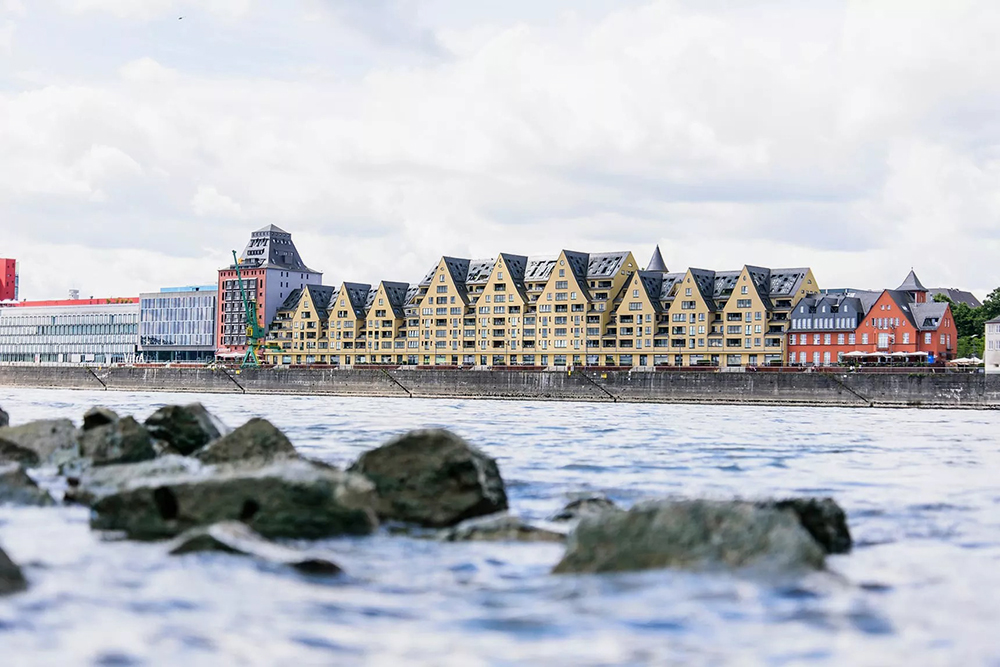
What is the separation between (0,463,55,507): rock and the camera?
20.0 m

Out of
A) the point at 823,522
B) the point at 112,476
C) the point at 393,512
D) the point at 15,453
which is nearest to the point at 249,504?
the point at 393,512

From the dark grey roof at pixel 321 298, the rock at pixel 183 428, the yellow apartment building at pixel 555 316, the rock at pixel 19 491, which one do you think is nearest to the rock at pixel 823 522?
the rock at pixel 19 491

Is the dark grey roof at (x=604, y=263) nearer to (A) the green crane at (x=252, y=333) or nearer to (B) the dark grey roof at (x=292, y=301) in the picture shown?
(A) the green crane at (x=252, y=333)

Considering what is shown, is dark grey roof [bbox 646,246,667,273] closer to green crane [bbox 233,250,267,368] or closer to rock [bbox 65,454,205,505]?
green crane [bbox 233,250,267,368]

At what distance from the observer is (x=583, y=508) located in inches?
805

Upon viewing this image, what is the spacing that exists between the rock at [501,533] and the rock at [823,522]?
3.62 m

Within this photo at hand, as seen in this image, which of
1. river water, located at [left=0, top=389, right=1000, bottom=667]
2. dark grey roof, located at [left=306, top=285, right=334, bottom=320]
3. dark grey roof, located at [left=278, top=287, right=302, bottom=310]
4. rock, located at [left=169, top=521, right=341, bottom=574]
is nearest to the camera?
river water, located at [left=0, top=389, right=1000, bottom=667]

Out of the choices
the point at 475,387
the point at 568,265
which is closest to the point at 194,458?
the point at 475,387

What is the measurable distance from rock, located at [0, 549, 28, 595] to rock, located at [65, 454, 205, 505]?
516cm

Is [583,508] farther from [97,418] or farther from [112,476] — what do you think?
[97,418]

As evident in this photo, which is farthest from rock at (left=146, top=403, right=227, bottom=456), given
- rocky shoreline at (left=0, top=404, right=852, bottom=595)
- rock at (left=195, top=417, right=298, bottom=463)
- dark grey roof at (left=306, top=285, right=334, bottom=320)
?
dark grey roof at (left=306, top=285, right=334, bottom=320)

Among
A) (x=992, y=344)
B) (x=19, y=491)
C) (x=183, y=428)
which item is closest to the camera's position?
(x=19, y=491)

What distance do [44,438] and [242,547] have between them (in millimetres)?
12631

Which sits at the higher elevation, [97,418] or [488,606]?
[97,418]
